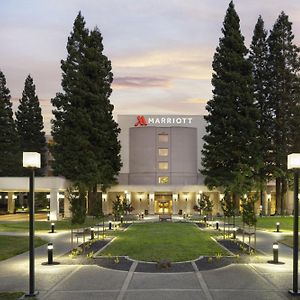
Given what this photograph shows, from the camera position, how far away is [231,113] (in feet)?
204

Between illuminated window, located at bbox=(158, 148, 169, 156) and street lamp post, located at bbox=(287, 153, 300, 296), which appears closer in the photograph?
street lamp post, located at bbox=(287, 153, 300, 296)

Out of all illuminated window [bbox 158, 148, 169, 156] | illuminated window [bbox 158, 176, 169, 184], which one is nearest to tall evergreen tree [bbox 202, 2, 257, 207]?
illuminated window [bbox 158, 148, 169, 156]

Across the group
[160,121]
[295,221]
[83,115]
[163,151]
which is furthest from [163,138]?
[295,221]

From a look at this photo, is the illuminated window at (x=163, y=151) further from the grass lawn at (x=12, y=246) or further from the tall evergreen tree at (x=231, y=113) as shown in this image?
the grass lawn at (x=12, y=246)

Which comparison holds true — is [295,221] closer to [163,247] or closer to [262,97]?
[163,247]

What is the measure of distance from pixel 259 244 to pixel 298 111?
1553 inches

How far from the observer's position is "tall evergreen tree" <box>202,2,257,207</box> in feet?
203

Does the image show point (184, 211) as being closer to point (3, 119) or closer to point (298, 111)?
point (298, 111)

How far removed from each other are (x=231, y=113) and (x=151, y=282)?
48020mm

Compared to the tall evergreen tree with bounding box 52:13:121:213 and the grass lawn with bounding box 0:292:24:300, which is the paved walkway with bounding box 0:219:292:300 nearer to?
the grass lawn with bounding box 0:292:24:300

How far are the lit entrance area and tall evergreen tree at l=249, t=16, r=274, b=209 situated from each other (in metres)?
16.5

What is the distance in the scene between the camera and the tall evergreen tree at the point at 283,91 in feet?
211

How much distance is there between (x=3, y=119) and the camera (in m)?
72.2

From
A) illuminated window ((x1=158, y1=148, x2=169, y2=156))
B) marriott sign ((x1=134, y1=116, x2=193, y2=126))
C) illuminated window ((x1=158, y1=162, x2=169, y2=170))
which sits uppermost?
marriott sign ((x1=134, y1=116, x2=193, y2=126))
